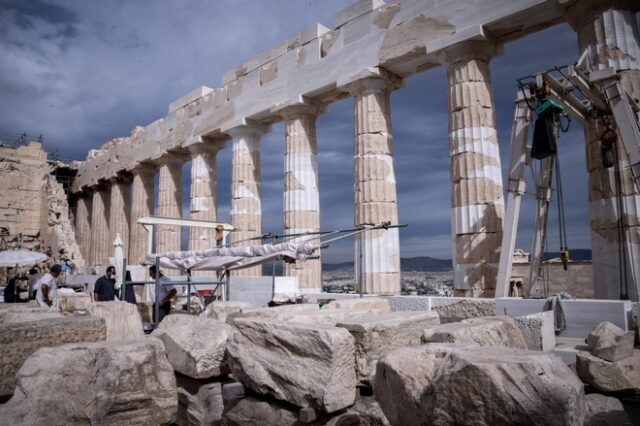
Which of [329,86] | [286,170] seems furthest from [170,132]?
[329,86]

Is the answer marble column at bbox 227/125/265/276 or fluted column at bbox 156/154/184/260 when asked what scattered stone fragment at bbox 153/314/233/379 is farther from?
fluted column at bbox 156/154/184/260

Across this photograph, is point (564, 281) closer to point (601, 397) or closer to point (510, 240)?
point (510, 240)

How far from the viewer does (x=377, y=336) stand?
3834 millimetres

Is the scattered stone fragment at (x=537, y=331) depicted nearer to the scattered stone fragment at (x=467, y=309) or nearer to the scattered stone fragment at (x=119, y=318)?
the scattered stone fragment at (x=467, y=309)

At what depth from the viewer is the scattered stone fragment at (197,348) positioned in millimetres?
4203

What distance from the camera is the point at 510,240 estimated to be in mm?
9266

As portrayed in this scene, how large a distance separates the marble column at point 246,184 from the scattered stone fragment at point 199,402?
12.3 meters

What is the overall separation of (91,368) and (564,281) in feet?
60.4

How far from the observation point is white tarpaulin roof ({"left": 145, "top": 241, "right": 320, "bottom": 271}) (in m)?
9.73

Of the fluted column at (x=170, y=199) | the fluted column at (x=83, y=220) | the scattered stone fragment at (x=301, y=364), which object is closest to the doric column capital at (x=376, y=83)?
the scattered stone fragment at (x=301, y=364)

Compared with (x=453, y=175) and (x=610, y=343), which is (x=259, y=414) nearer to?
(x=610, y=343)

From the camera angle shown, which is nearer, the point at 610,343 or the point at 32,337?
the point at 32,337

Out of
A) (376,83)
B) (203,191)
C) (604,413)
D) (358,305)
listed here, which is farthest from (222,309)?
(203,191)

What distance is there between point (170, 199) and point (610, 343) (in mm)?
19431
